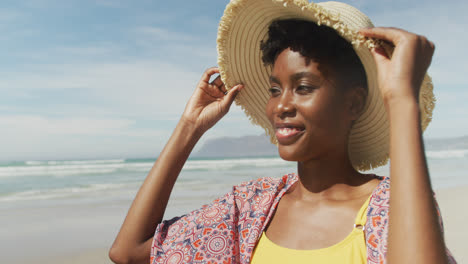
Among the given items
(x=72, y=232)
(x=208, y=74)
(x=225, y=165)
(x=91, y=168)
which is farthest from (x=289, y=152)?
(x=225, y=165)

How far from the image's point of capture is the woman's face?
161 cm

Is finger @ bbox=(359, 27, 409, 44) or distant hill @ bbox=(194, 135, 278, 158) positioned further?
distant hill @ bbox=(194, 135, 278, 158)

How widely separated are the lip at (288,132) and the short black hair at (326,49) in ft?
0.84

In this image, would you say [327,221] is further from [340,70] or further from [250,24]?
[250,24]

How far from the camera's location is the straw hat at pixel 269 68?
1571 mm

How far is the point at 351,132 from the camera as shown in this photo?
6.34 ft

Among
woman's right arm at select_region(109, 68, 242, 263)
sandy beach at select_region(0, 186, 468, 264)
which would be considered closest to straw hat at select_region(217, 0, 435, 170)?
woman's right arm at select_region(109, 68, 242, 263)

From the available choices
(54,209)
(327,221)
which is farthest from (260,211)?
(54,209)

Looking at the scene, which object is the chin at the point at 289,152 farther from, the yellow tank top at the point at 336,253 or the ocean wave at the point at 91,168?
the ocean wave at the point at 91,168

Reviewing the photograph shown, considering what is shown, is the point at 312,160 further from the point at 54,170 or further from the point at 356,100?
the point at 54,170

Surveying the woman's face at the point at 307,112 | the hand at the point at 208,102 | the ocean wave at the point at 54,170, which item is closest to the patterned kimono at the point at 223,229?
the woman's face at the point at 307,112

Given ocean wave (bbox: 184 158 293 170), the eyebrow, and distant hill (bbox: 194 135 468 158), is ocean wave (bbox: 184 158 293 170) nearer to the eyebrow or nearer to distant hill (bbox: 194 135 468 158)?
the eyebrow

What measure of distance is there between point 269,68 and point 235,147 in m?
92.5

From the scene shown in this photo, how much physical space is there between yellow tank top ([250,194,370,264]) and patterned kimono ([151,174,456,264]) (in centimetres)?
13
